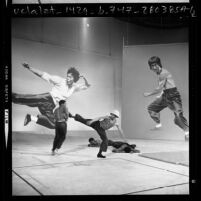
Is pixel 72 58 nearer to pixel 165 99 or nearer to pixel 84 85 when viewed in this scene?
pixel 84 85

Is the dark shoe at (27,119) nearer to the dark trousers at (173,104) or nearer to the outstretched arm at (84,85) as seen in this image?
the outstretched arm at (84,85)

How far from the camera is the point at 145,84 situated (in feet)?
19.8

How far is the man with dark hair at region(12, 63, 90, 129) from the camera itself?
5.25m

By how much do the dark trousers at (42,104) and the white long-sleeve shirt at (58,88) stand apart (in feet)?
0.52

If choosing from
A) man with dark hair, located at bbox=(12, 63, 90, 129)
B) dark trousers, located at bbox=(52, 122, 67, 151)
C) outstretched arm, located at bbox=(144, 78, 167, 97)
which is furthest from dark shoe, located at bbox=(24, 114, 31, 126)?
outstretched arm, located at bbox=(144, 78, 167, 97)

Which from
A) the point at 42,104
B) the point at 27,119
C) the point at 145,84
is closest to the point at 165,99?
the point at 145,84

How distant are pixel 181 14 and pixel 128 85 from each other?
3950 mm

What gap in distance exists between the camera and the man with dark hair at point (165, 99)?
A: 558 centimetres

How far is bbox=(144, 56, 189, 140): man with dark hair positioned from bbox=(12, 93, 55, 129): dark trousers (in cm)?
238
